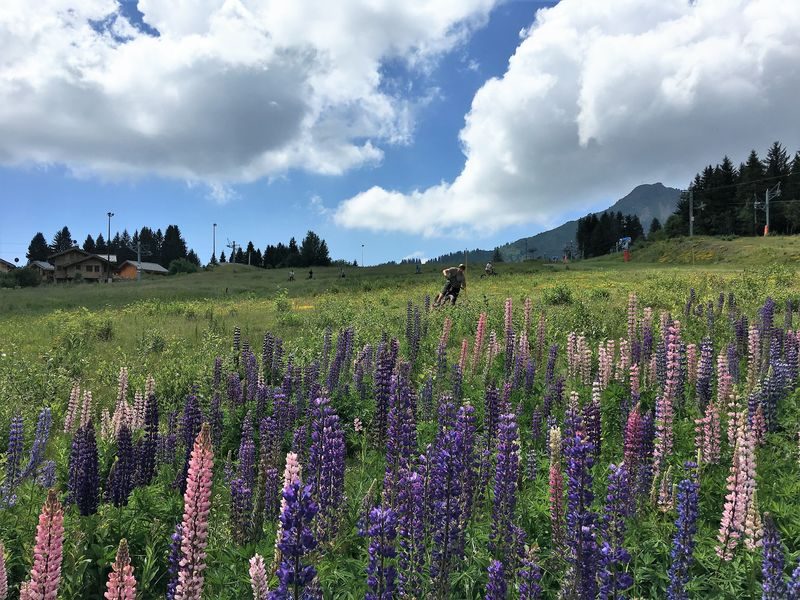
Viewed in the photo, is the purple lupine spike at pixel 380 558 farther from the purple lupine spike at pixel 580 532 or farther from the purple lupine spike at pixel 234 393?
the purple lupine spike at pixel 234 393

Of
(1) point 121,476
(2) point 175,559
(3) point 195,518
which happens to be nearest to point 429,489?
(3) point 195,518

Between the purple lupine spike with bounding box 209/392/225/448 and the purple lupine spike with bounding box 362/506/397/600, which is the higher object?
the purple lupine spike with bounding box 362/506/397/600

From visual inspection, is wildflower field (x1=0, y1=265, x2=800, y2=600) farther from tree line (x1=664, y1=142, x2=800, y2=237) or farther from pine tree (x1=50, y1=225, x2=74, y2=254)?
pine tree (x1=50, y1=225, x2=74, y2=254)

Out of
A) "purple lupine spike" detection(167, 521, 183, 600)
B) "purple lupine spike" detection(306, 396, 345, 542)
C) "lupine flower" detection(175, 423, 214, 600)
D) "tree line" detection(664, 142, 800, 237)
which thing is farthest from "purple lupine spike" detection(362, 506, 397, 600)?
"tree line" detection(664, 142, 800, 237)

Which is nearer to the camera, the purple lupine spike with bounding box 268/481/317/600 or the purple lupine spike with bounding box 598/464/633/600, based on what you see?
the purple lupine spike with bounding box 268/481/317/600

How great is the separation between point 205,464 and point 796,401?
740cm

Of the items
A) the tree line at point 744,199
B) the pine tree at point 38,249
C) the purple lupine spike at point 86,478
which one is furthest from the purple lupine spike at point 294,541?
the pine tree at point 38,249

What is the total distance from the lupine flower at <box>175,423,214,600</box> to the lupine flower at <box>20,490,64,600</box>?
54 cm

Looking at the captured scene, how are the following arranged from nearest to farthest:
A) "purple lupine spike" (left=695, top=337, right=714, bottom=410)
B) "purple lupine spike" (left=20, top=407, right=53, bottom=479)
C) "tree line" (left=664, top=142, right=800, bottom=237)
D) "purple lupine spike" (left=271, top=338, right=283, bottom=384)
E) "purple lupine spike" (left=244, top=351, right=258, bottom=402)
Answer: "purple lupine spike" (left=20, top=407, right=53, bottom=479)
"purple lupine spike" (left=695, top=337, right=714, bottom=410)
"purple lupine spike" (left=244, top=351, right=258, bottom=402)
"purple lupine spike" (left=271, top=338, right=283, bottom=384)
"tree line" (left=664, top=142, right=800, bottom=237)

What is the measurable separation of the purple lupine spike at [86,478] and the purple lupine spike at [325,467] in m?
2.00

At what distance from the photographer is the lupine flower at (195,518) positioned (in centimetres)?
264

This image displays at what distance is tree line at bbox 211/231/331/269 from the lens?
14450 centimetres

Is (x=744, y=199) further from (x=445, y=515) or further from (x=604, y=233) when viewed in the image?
(x=445, y=515)

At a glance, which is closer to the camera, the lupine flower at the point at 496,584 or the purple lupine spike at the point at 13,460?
the lupine flower at the point at 496,584
